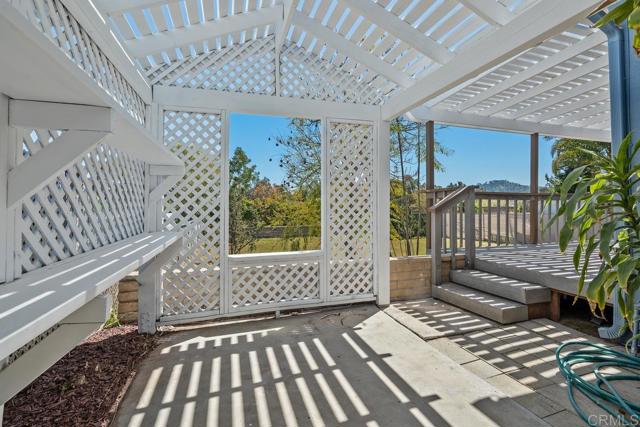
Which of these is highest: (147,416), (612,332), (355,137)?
(355,137)

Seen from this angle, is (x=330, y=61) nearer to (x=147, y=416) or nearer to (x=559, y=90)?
(x=559, y=90)

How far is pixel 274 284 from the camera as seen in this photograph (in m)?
3.76

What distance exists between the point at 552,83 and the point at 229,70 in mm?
4060

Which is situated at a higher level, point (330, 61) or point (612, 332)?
point (330, 61)

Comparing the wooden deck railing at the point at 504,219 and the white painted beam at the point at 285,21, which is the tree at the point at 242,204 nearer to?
the white painted beam at the point at 285,21

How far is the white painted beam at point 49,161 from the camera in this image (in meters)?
1.21

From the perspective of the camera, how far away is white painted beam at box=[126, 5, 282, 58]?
2.88 meters

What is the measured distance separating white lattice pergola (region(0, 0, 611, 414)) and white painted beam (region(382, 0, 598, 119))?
0.04ft

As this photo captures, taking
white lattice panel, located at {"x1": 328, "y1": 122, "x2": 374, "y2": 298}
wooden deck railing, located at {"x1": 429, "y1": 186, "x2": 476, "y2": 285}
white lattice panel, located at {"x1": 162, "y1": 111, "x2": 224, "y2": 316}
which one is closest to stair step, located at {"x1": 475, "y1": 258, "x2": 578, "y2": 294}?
wooden deck railing, located at {"x1": 429, "y1": 186, "x2": 476, "y2": 285}

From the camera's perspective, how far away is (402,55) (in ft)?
12.2

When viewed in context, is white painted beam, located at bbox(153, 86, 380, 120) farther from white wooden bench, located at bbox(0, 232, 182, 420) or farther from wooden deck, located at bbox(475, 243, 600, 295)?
wooden deck, located at bbox(475, 243, 600, 295)

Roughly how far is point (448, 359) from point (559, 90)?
13.7 feet

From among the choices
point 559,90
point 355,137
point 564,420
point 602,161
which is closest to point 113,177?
point 355,137

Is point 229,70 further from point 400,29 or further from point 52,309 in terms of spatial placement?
point 52,309
